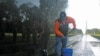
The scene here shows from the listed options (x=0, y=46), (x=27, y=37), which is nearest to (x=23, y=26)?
(x=27, y=37)

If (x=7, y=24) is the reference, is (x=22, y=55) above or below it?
below

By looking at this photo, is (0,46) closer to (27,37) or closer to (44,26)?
(27,37)

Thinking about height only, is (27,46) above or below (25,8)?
below

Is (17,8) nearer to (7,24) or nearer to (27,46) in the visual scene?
(7,24)

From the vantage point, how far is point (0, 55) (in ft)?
27.9

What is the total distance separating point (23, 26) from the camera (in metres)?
9.68

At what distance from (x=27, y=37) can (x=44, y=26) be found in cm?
138

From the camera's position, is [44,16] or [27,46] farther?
[44,16]

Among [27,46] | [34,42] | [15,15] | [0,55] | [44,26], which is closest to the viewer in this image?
[0,55]

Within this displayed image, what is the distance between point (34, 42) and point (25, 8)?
A: 131 centimetres

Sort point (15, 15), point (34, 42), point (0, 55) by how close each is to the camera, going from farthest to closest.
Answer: point (34, 42), point (15, 15), point (0, 55)

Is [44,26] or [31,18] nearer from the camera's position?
[31,18]

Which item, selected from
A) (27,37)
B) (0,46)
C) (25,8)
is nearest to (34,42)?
(27,37)

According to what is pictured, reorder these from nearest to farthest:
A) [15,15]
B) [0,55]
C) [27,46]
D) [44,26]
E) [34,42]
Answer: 1. [0,55]
2. [15,15]
3. [27,46]
4. [34,42]
5. [44,26]
